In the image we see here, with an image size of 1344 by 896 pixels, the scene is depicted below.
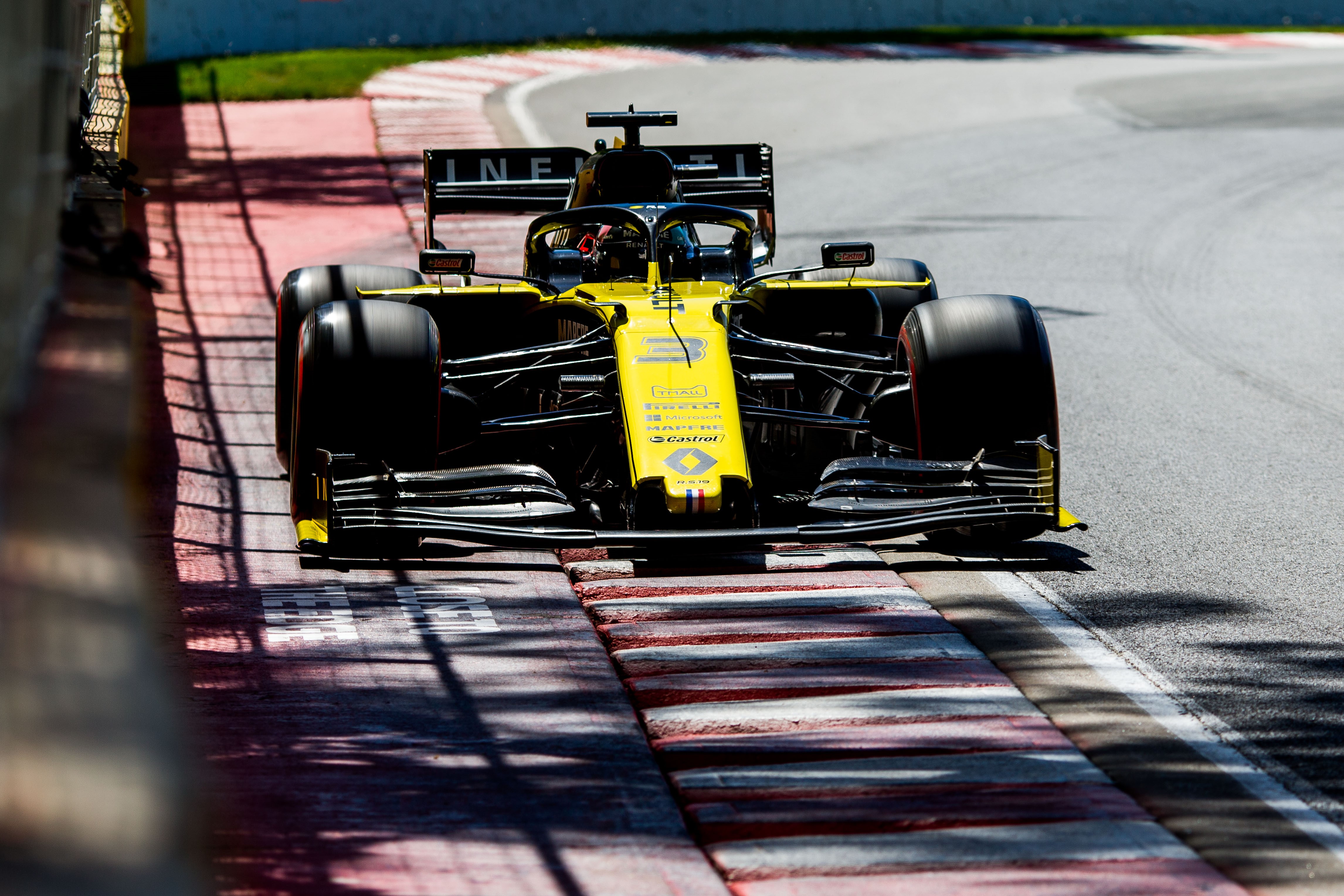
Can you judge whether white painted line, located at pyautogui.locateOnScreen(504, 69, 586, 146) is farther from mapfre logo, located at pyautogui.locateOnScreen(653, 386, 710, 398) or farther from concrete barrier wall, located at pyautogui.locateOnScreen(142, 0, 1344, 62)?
mapfre logo, located at pyautogui.locateOnScreen(653, 386, 710, 398)

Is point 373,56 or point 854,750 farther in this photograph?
point 373,56

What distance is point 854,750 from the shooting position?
15.5 ft

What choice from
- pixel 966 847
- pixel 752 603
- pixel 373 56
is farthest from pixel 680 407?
pixel 373 56

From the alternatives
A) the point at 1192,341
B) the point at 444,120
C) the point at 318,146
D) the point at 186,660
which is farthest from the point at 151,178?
the point at 186,660

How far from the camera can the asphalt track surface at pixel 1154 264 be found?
584 cm

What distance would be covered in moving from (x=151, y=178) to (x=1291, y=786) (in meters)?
14.2

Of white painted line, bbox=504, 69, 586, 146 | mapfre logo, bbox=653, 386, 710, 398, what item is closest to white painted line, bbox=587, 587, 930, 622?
mapfre logo, bbox=653, 386, 710, 398

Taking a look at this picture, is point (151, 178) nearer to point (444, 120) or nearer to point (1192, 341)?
point (444, 120)

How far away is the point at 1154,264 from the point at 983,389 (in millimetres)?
6932

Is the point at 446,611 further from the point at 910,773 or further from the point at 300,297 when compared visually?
the point at 300,297

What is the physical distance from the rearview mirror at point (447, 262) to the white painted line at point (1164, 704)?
253 cm

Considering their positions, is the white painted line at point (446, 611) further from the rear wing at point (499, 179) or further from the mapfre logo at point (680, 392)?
the rear wing at point (499, 179)

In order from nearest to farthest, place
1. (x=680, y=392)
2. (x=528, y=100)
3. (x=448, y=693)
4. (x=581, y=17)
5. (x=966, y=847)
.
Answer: (x=966, y=847)
(x=448, y=693)
(x=680, y=392)
(x=528, y=100)
(x=581, y=17)

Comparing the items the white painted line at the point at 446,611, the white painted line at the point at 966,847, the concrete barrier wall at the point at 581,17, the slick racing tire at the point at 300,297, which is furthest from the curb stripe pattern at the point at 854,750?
the concrete barrier wall at the point at 581,17
